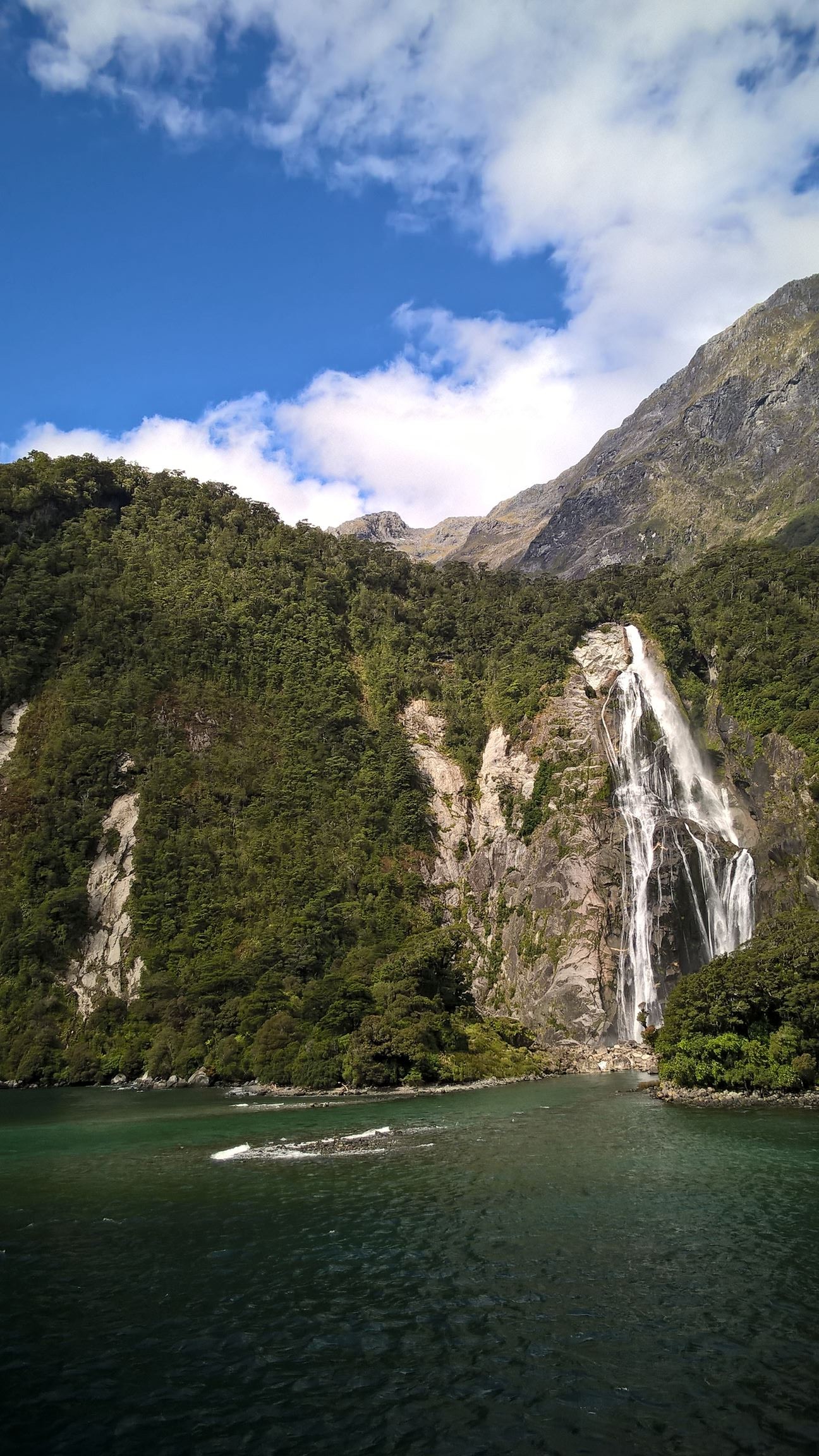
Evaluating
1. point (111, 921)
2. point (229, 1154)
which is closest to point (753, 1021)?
point (229, 1154)

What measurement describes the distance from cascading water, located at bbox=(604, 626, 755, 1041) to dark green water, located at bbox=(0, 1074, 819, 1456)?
33.4m

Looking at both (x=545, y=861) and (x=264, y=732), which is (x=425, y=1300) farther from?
(x=264, y=732)

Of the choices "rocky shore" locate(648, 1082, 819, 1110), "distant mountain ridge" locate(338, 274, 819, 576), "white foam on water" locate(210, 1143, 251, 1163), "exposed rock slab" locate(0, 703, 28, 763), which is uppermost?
"distant mountain ridge" locate(338, 274, 819, 576)

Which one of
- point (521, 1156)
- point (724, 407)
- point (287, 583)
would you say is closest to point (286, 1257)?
point (521, 1156)

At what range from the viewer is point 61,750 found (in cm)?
8250

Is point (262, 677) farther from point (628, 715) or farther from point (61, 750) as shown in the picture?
point (628, 715)

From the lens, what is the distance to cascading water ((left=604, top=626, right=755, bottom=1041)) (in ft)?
208

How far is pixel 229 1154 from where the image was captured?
31.2 metres

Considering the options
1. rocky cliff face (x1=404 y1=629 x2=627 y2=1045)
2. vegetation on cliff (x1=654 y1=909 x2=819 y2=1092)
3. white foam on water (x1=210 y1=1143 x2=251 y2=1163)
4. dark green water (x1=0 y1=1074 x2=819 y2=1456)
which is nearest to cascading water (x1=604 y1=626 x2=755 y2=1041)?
rocky cliff face (x1=404 y1=629 x2=627 y2=1045)

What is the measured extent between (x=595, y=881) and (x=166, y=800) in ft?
134

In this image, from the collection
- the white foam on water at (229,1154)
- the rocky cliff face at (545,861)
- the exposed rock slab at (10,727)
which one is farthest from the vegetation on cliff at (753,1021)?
the exposed rock slab at (10,727)

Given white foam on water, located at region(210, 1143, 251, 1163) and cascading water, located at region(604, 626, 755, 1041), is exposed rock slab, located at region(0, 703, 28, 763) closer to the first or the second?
cascading water, located at region(604, 626, 755, 1041)

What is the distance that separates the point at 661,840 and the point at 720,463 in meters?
118

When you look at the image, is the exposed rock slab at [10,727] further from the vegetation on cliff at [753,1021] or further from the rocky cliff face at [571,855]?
the vegetation on cliff at [753,1021]
